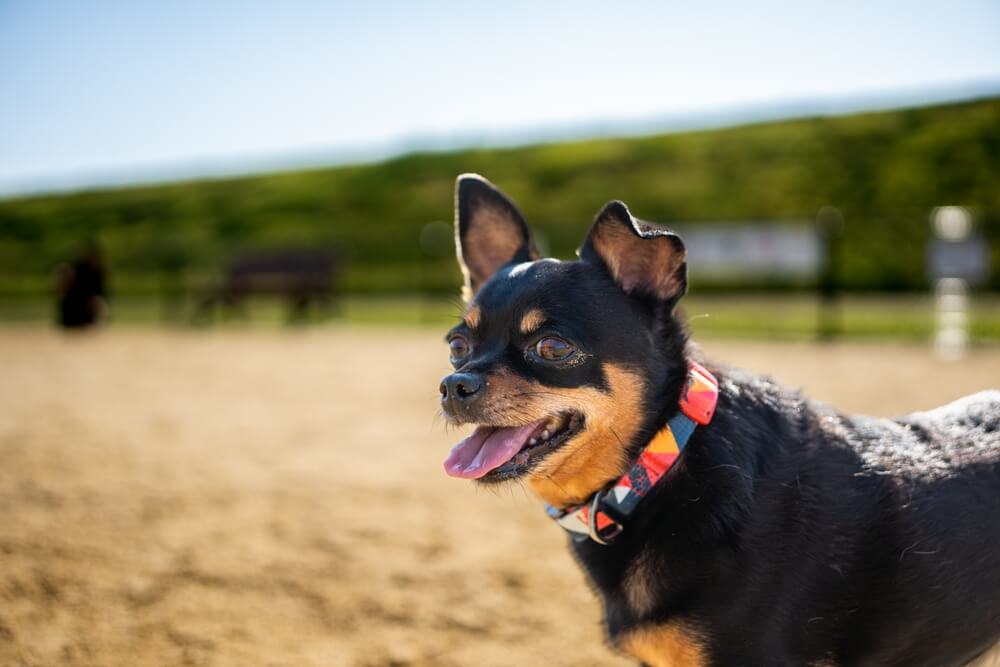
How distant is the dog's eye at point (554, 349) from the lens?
253 cm

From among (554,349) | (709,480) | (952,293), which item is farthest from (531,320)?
(952,293)

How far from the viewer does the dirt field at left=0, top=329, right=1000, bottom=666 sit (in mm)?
3363

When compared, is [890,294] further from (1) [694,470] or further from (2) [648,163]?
(1) [694,470]

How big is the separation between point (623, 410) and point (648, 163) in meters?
43.3

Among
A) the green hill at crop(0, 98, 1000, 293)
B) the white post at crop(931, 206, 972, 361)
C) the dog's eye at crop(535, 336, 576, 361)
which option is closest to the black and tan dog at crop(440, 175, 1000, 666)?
the dog's eye at crop(535, 336, 576, 361)

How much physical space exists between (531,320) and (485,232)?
793 millimetres

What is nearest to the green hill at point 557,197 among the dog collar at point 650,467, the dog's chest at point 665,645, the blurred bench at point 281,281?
the blurred bench at point 281,281

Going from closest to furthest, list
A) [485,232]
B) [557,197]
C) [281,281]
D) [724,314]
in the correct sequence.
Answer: [485,232], [724,314], [281,281], [557,197]

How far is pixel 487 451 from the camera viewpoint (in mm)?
2641

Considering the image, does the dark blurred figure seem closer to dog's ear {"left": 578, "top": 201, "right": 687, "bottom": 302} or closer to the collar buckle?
dog's ear {"left": 578, "top": 201, "right": 687, "bottom": 302}

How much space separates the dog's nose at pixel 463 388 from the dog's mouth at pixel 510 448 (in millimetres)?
175

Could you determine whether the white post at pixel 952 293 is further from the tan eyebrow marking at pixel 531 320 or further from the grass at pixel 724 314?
the tan eyebrow marking at pixel 531 320

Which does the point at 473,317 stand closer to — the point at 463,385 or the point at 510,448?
the point at 463,385

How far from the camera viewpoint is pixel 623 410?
8.21 feet
